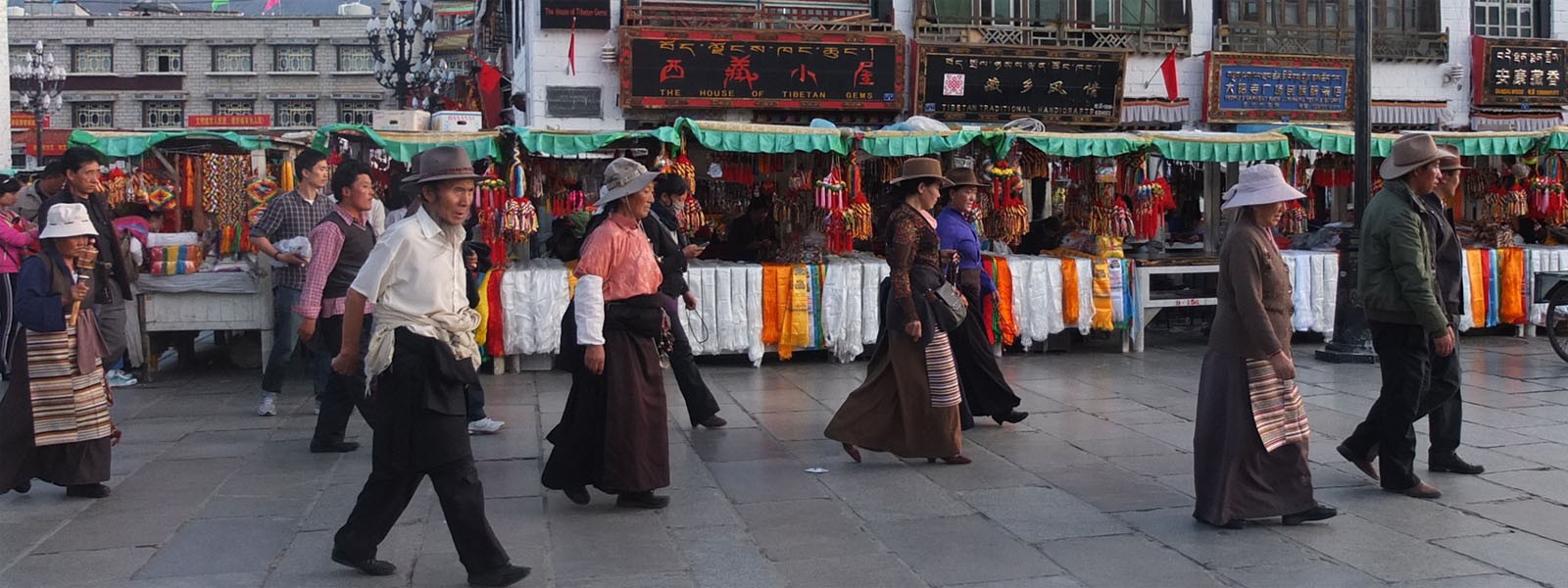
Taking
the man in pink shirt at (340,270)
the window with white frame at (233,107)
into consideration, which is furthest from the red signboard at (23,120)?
the man in pink shirt at (340,270)

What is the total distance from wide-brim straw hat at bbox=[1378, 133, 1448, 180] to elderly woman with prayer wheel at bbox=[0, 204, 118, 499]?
5780 mm

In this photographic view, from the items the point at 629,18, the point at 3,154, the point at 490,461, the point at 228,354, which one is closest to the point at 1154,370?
the point at 490,461

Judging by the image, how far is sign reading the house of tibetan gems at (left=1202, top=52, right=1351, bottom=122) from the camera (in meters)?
18.5

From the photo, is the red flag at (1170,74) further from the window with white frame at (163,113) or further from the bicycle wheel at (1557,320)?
the window with white frame at (163,113)

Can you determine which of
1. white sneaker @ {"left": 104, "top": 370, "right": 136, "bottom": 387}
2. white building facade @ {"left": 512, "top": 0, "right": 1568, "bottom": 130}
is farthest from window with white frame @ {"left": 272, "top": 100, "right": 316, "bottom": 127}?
white sneaker @ {"left": 104, "top": 370, "right": 136, "bottom": 387}

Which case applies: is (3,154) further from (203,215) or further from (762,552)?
(762,552)

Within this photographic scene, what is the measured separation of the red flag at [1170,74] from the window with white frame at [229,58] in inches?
1522

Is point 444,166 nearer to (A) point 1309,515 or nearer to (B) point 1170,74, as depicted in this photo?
(A) point 1309,515

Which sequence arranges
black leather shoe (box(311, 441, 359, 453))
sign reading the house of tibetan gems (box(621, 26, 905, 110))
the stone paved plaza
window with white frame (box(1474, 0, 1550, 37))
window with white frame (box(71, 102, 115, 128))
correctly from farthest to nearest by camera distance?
window with white frame (box(71, 102, 115, 128)), window with white frame (box(1474, 0, 1550, 37)), sign reading the house of tibetan gems (box(621, 26, 905, 110)), black leather shoe (box(311, 441, 359, 453)), the stone paved plaza

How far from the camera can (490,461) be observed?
22.9ft

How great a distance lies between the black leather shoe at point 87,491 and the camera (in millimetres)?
6156

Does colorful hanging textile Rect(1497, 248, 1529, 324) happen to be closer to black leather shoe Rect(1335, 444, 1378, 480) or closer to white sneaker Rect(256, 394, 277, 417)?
black leather shoe Rect(1335, 444, 1378, 480)

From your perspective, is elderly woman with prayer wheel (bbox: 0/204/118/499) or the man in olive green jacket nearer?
the man in olive green jacket

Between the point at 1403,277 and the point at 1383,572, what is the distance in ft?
4.82
